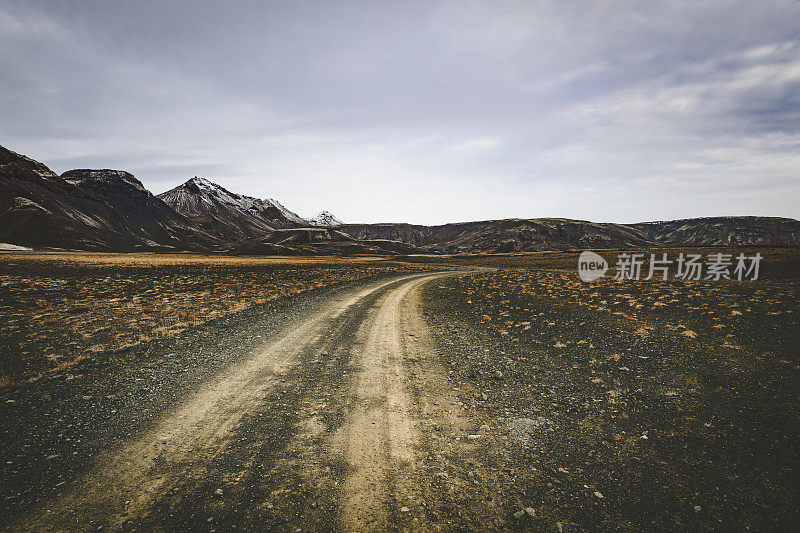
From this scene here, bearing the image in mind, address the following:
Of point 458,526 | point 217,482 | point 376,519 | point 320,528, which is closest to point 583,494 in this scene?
point 458,526

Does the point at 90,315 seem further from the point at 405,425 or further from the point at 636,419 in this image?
the point at 636,419

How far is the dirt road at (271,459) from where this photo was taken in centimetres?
386

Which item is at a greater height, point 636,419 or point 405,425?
point 636,419

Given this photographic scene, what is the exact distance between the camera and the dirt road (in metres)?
3.86

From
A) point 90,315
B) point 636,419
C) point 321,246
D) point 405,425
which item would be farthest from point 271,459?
point 321,246

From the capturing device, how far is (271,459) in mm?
4883

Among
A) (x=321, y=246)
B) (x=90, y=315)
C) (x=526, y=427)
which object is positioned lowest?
(x=90, y=315)

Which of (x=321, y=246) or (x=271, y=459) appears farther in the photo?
(x=321, y=246)

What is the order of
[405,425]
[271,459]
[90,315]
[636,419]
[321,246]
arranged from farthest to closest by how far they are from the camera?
[321,246], [90,315], [636,419], [405,425], [271,459]

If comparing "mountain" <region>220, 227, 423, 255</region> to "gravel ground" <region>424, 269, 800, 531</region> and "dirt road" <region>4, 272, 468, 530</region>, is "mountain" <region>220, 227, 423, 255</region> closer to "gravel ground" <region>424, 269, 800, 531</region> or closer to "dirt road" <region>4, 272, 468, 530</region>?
"dirt road" <region>4, 272, 468, 530</region>

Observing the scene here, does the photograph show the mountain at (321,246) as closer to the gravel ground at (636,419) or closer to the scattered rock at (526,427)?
the gravel ground at (636,419)

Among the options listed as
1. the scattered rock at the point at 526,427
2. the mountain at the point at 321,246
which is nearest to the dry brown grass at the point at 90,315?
the scattered rock at the point at 526,427

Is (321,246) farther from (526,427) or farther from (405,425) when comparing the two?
(526,427)

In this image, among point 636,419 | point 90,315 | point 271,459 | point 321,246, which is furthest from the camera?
point 321,246
